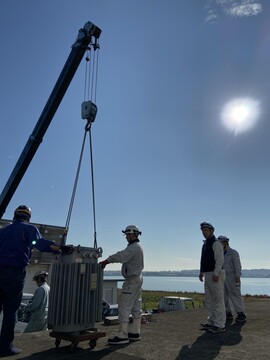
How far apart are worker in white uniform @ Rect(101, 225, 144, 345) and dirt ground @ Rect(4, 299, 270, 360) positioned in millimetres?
275

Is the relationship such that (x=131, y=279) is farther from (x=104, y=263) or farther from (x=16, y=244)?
(x=16, y=244)

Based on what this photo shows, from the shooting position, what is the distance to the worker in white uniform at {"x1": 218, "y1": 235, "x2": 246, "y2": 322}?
8305mm

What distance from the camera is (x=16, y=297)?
15.7 ft

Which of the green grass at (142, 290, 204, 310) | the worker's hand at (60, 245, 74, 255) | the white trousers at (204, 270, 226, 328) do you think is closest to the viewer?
the worker's hand at (60, 245, 74, 255)

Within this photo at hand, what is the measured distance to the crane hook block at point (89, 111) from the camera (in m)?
9.97

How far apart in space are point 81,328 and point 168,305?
58.3 feet

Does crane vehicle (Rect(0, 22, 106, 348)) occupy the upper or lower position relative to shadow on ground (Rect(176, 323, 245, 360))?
upper

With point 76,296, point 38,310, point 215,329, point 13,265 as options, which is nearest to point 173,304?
point 215,329

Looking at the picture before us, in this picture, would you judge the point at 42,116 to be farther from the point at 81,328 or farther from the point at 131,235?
the point at 81,328

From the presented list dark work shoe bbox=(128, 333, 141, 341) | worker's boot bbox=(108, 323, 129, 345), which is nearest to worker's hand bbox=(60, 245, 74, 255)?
worker's boot bbox=(108, 323, 129, 345)

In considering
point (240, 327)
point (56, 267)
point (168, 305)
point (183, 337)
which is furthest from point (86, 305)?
point (168, 305)

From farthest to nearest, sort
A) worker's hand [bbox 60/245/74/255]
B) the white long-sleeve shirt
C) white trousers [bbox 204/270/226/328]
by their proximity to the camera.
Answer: white trousers [bbox 204/270/226/328] < the white long-sleeve shirt < worker's hand [bbox 60/245/74/255]

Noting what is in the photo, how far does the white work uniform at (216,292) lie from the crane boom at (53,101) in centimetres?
724

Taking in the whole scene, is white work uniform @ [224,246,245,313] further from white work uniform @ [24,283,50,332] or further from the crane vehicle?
white work uniform @ [24,283,50,332]
